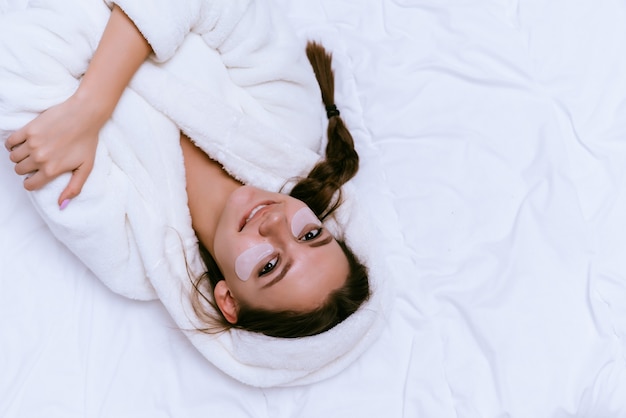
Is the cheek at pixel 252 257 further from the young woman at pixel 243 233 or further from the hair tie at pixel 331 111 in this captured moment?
the hair tie at pixel 331 111

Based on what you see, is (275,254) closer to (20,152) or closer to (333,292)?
(333,292)

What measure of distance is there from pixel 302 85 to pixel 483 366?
0.60 meters

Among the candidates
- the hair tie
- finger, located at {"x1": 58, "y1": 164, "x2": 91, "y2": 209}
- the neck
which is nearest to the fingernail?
finger, located at {"x1": 58, "y1": 164, "x2": 91, "y2": 209}

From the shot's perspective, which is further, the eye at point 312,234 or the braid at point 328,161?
the braid at point 328,161

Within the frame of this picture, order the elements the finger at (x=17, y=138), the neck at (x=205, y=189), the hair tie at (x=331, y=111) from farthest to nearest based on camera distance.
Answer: the hair tie at (x=331, y=111)
the neck at (x=205, y=189)
the finger at (x=17, y=138)

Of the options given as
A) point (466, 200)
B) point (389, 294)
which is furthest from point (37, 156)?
point (466, 200)

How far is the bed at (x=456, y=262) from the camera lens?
1.05m

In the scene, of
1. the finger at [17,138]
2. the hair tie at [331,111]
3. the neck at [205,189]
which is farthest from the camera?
the hair tie at [331,111]

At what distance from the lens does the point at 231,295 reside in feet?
3.45

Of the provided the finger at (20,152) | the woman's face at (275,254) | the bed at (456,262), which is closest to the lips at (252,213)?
the woman's face at (275,254)

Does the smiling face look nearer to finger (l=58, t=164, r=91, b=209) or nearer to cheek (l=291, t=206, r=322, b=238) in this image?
cheek (l=291, t=206, r=322, b=238)

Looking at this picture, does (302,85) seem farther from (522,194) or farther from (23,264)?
(23,264)

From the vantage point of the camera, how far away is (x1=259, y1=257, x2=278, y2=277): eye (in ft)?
3.24

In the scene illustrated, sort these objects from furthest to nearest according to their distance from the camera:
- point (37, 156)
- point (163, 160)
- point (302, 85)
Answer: point (302, 85) → point (163, 160) → point (37, 156)
